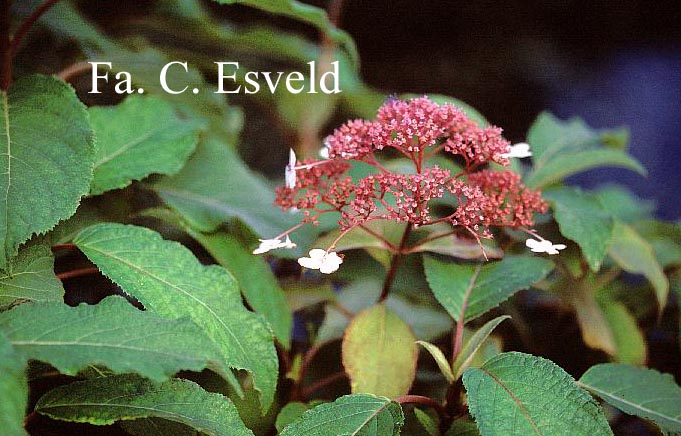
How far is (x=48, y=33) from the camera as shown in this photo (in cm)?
152

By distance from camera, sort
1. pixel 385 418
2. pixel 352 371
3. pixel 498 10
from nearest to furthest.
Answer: pixel 385 418 < pixel 352 371 < pixel 498 10

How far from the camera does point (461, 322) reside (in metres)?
0.95

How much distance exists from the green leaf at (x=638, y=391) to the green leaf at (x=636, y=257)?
237 millimetres

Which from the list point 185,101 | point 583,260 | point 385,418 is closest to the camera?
point 385,418

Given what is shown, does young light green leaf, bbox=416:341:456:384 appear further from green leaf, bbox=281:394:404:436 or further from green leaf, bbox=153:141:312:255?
green leaf, bbox=153:141:312:255

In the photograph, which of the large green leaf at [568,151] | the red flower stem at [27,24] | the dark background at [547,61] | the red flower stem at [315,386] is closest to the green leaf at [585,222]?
the large green leaf at [568,151]

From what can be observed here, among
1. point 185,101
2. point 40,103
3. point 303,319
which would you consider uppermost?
point 40,103

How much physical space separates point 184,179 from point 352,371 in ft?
1.70

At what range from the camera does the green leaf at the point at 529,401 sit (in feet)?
2.36

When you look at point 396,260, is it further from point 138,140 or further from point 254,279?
point 138,140

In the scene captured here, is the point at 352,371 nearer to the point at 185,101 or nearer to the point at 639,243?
the point at 639,243

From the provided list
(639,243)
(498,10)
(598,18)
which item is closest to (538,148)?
(639,243)

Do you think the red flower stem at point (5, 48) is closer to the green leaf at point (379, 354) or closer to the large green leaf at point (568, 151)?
the green leaf at point (379, 354)

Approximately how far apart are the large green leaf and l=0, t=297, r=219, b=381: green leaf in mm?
744
